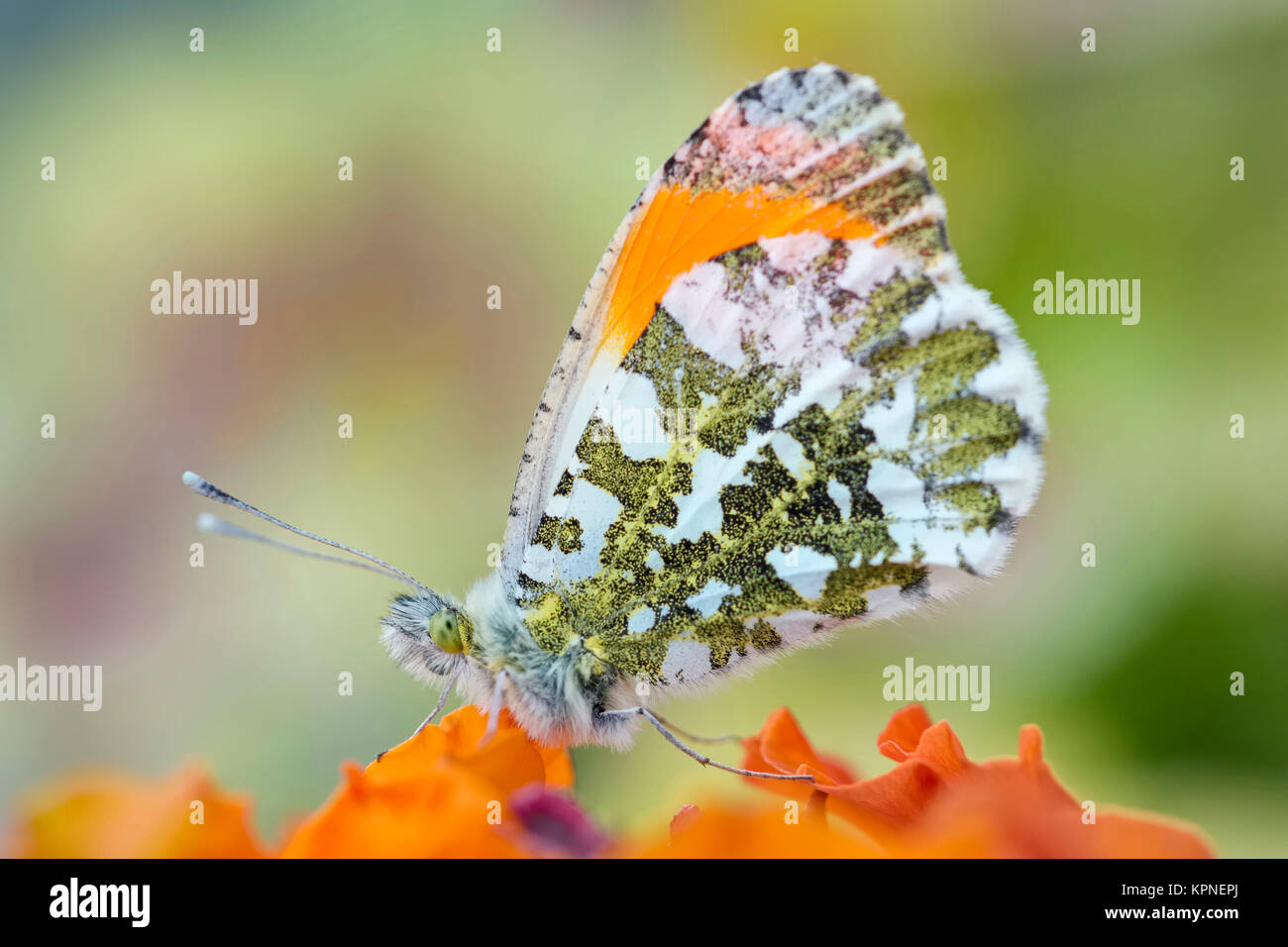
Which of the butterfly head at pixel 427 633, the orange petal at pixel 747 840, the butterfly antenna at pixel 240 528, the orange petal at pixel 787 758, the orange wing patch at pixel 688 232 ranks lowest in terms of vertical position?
the orange petal at pixel 787 758

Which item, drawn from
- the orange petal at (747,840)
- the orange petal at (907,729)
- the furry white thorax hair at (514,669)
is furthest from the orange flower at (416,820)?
the furry white thorax hair at (514,669)

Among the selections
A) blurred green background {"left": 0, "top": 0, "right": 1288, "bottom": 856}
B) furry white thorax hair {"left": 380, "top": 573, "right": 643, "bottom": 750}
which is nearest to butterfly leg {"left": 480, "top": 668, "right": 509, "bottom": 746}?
furry white thorax hair {"left": 380, "top": 573, "right": 643, "bottom": 750}

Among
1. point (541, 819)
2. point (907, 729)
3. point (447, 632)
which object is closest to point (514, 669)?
point (447, 632)

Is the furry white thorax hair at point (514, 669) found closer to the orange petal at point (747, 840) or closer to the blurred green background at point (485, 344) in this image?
the blurred green background at point (485, 344)

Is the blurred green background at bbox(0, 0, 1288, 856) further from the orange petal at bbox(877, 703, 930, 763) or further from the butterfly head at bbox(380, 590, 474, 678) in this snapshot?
the orange petal at bbox(877, 703, 930, 763)

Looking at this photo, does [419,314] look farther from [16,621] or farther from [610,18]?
[16,621]

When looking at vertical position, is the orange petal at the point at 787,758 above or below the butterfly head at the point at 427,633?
below
